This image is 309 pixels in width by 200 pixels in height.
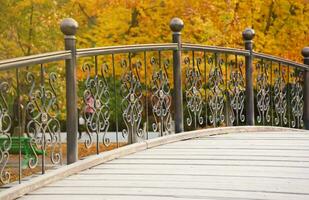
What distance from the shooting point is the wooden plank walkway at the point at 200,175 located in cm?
490

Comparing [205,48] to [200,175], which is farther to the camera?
[205,48]

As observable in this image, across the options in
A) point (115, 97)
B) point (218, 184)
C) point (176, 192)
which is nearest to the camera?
point (176, 192)

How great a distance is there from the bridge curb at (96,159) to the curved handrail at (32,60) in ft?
3.27

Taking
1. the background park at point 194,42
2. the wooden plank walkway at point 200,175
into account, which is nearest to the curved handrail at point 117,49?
the background park at point 194,42

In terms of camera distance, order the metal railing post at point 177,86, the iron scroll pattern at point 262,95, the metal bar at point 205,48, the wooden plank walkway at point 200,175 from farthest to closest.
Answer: the iron scroll pattern at point 262,95 < the metal bar at point 205,48 < the metal railing post at point 177,86 < the wooden plank walkway at point 200,175

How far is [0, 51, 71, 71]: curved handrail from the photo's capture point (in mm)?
5059

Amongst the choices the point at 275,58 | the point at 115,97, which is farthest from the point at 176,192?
the point at 275,58

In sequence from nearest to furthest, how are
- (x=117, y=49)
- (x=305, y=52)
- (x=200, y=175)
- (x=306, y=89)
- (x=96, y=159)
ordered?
(x=200, y=175), (x=96, y=159), (x=117, y=49), (x=305, y=52), (x=306, y=89)

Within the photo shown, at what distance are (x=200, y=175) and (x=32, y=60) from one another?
6.01ft

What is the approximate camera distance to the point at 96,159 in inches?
252

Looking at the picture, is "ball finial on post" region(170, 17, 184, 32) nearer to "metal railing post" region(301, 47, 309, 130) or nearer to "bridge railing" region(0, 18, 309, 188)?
"bridge railing" region(0, 18, 309, 188)

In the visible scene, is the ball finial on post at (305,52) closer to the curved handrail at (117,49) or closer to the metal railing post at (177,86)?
the metal railing post at (177,86)

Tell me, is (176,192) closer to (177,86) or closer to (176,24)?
(177,86)

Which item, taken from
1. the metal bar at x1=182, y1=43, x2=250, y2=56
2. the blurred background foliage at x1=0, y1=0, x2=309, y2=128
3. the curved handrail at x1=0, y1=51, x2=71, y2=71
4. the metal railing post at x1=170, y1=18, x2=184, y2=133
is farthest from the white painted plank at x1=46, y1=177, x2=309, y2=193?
the blurred background foliage at x1=0, y1=0, x2=309, y2=128
